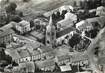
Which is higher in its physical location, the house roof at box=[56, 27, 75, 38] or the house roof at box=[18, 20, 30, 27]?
the house roof at box=[18, 20, 30, 27]

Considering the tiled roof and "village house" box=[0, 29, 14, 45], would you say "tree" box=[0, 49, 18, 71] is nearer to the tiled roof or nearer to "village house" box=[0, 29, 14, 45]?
"village house" box=[0, 29, 14, 45]

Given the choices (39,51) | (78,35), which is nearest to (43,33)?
(39,51)

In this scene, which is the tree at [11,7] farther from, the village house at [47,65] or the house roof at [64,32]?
the village house at [47,65]

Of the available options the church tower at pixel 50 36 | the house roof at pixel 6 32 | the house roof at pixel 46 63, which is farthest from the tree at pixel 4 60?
the church tower at pixel 50 36

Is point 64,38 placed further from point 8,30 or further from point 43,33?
point 8,30

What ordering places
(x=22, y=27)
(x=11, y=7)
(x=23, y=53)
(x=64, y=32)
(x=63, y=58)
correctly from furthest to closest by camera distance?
1. (x=11, y=7)
2. (x=22, y=27)
3. (x=23, y=53)
4. (x=64, y=32)
5. (x=63, y=58)

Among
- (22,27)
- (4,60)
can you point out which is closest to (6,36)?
(22,27)

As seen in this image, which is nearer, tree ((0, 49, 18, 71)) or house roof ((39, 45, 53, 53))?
house roof ((39, 45, 53, 53))

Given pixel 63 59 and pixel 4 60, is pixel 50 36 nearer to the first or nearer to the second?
pixel 63 59

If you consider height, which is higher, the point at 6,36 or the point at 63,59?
the point at 6,36

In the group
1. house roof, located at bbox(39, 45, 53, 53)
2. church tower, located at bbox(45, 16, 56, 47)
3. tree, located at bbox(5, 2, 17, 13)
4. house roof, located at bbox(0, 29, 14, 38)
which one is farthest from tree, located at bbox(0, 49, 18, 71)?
tree, located at bbox(5, 2, 17, 13)

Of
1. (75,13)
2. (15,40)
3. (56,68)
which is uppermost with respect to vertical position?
(75,13)
